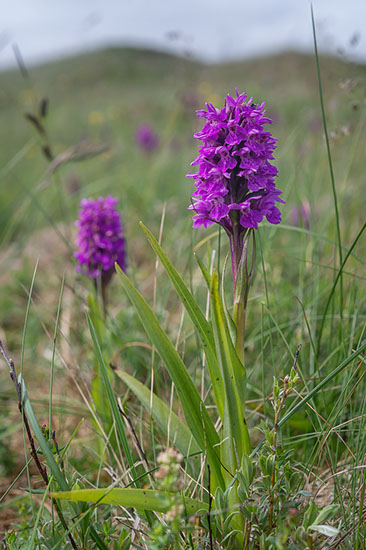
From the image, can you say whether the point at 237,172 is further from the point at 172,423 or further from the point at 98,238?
the point at 98,238

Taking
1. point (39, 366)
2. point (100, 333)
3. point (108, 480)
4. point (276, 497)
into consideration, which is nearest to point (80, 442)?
point (108, 480)

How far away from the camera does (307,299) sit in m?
2.47

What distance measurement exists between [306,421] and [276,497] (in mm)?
703

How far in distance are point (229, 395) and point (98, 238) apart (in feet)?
4.78

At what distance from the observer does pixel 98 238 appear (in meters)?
2.51

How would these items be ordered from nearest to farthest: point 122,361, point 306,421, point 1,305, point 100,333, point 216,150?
point 216,150 → point 306,421 → point 100,333 → point 122,361 → point 1,305

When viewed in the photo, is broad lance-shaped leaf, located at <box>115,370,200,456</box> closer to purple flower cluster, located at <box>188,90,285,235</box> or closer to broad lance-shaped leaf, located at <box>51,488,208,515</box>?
broad lance-shaped leaf, located at <box>51,488,208,515</box>

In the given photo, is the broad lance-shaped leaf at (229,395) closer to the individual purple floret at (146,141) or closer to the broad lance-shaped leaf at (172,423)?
the broad lance-shaped leaf at (172,423)

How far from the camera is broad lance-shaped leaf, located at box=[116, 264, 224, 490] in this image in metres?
1.43

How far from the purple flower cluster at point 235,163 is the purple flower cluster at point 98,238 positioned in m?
1.19

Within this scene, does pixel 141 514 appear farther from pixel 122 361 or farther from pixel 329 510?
pixel 122 361

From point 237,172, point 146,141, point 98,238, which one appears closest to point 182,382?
point 237,172

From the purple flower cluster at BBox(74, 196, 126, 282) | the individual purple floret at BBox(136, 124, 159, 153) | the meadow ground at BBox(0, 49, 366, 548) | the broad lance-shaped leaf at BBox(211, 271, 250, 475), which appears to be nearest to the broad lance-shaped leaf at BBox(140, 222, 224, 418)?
the broad lance-shaped leaf at BBox(211, 271, 250, 475)

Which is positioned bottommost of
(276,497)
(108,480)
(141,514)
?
(108,480)
